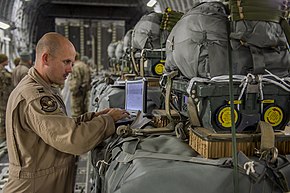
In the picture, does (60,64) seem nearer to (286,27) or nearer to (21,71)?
(286,27)

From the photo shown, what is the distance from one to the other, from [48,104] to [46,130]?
0.48ft

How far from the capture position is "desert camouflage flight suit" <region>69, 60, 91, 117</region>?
30.3 ft

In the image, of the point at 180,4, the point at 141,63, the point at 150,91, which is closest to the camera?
the point at 150,91

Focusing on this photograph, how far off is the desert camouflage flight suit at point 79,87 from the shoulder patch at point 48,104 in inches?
283

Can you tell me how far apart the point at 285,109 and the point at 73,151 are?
106cm

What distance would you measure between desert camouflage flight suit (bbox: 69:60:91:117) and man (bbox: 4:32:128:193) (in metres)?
7.03

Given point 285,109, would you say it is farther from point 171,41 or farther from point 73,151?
point 73,151

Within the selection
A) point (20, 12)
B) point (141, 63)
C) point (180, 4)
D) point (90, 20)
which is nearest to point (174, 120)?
point (141, 63)

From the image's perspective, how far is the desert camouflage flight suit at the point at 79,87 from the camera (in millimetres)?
9234

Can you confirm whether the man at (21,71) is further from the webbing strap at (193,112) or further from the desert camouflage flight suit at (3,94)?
the webbing strap at (193,112)

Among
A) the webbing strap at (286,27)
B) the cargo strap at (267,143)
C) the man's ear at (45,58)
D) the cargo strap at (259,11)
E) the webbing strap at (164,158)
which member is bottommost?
the webbing strap at (164,158)

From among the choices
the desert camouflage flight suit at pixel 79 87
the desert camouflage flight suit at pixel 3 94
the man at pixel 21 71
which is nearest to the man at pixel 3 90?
the desert camouflage flight suit at pixel 3 94

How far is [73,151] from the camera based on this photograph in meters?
1.98

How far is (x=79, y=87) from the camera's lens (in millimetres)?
9359
